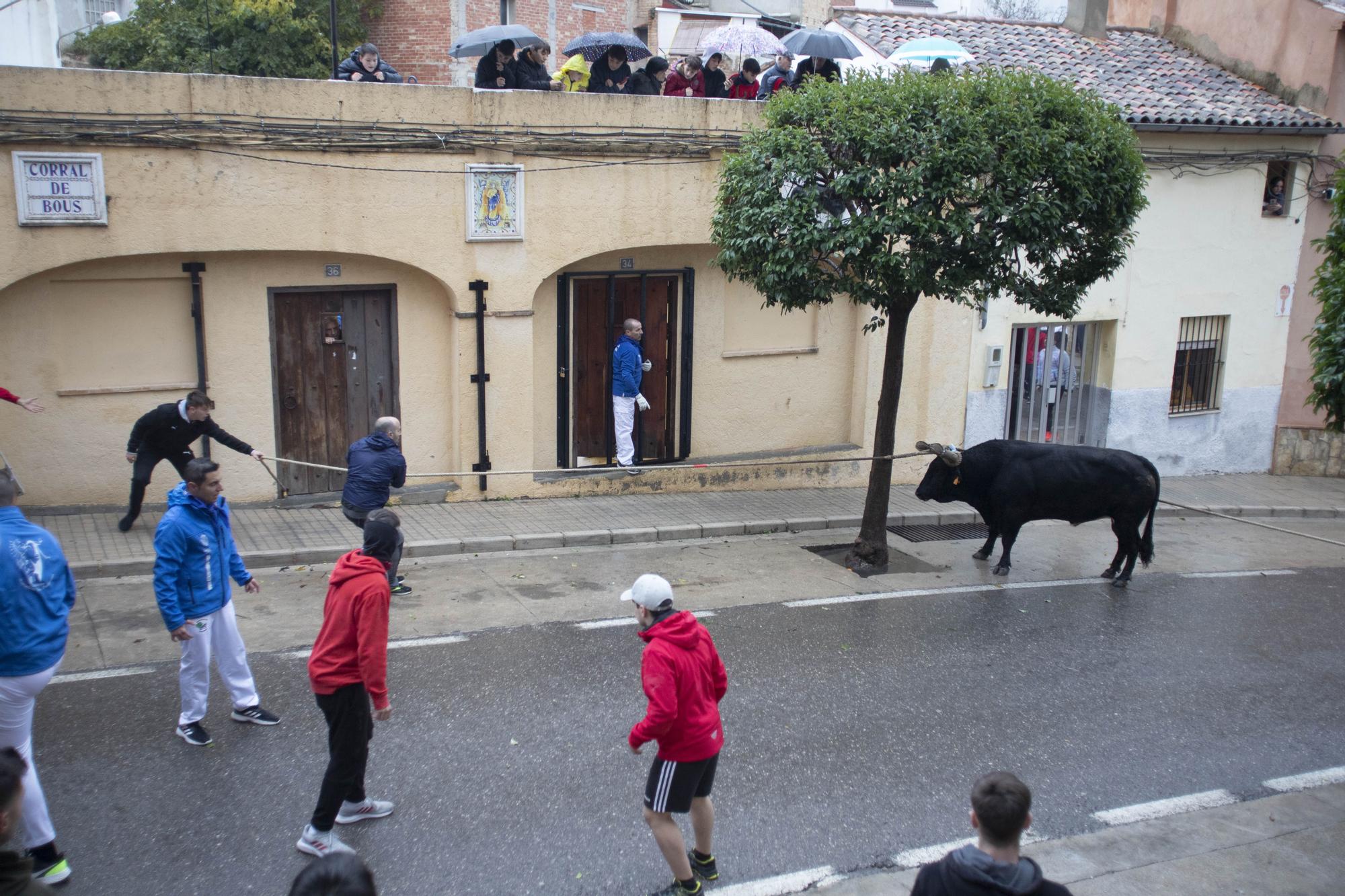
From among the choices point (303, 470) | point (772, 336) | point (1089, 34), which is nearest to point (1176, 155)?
point (1089, 34)

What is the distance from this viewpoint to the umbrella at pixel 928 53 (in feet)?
49.9

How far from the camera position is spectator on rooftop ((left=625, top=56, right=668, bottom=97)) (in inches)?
547

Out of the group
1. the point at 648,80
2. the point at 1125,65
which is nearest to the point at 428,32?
the point at 648,80

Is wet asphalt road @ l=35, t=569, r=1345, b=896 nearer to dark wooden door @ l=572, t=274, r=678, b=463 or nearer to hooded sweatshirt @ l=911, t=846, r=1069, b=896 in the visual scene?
hooded sweatshirt @ l=911, t=846, r=1069, b=896

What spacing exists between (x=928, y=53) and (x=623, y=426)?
6.74m

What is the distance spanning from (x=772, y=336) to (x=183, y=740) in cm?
964

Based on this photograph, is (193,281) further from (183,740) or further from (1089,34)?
(1089,34)

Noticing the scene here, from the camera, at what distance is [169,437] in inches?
403

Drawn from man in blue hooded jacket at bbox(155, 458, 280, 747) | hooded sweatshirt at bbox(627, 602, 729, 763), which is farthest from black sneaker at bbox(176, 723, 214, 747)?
hooded sweatshirt at bbox(627, 602, 729, 763)

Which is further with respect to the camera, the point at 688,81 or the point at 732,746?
the point at 688,81

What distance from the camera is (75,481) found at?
11.1m

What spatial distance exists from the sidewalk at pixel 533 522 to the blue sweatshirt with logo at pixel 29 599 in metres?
4.74

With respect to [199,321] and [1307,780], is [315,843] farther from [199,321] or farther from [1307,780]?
[199,321]

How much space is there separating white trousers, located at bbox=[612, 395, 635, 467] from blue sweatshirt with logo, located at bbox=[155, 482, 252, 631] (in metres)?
7.10
